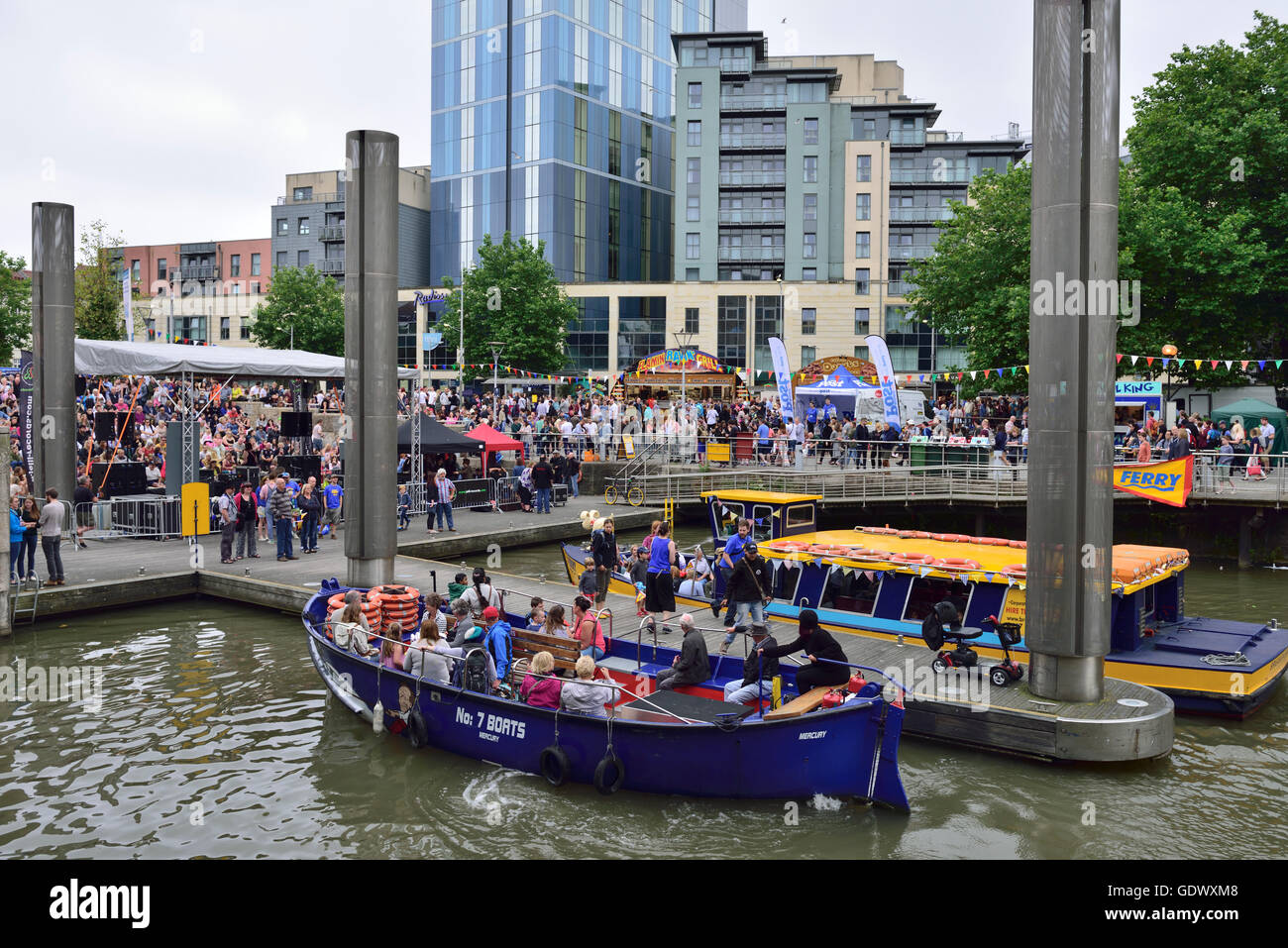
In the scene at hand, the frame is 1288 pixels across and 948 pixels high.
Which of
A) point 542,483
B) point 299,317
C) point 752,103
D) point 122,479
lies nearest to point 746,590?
point 542,483

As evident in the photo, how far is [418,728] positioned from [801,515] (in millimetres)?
11331

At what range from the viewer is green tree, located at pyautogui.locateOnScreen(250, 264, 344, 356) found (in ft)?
234

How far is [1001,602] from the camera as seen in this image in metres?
16.4

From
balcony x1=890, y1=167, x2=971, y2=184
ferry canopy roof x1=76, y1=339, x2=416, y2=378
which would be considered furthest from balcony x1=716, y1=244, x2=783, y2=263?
ferry canopy roof x1=76, y1=339, x2=416, y2=378

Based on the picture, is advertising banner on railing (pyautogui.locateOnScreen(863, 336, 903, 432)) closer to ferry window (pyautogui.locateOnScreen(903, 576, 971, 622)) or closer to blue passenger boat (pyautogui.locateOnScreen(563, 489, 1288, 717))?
blue passenger boat (pyautogui.locateOnScreen(563, 489, 1288, 717))

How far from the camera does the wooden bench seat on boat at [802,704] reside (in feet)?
40.4

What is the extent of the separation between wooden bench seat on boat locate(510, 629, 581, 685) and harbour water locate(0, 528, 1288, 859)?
1.56 m

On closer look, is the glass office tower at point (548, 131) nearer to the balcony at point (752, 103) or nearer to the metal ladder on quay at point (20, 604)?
the balcony at point (752, 103)

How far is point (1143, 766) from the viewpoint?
13.5 meters

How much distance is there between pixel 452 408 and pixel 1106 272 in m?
33.9

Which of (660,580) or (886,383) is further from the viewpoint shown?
(886,383)

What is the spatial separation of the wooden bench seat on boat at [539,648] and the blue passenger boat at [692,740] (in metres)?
1.01

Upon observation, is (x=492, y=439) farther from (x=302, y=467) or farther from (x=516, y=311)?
(x=516, y=311)
